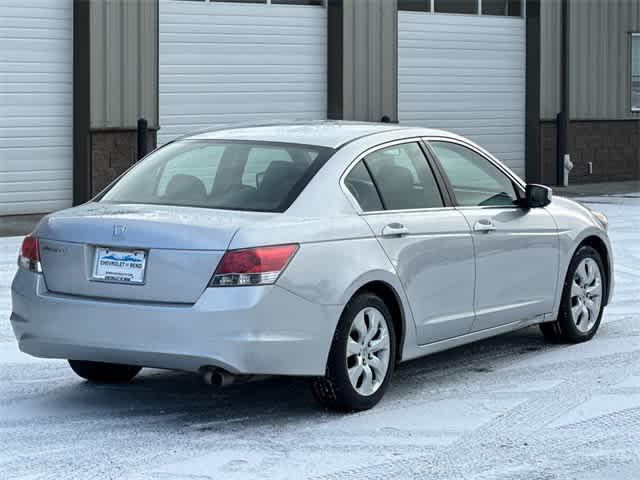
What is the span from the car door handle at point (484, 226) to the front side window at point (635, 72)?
70.4 ft

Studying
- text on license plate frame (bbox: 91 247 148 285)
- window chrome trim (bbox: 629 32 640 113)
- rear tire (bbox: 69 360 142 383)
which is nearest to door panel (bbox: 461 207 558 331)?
rear tire (bbox: 69 360 142 383)

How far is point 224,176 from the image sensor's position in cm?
810

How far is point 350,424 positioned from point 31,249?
6.02 feet

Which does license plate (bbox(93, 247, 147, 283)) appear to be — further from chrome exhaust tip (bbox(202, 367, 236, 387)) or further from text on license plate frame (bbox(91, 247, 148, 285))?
chrome exhaust tip (bbox(202, 367, 236, 387))

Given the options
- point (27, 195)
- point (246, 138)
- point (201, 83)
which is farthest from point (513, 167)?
point (246, 138)

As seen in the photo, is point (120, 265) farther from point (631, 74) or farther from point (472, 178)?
point (631, 74)

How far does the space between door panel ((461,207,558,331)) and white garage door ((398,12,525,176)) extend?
1642cm

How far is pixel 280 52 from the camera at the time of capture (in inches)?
944

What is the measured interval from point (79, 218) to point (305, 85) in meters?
16.9

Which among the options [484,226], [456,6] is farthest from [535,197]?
[456,6]

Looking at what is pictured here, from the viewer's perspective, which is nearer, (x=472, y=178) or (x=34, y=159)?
(x=472, y=178)

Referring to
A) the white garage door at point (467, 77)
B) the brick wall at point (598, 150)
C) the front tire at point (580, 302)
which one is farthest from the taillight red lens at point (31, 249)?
the brick wall at point (598, 150)

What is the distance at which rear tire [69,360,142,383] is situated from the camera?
8.53 meters

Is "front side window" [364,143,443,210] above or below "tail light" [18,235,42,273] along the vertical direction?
above
